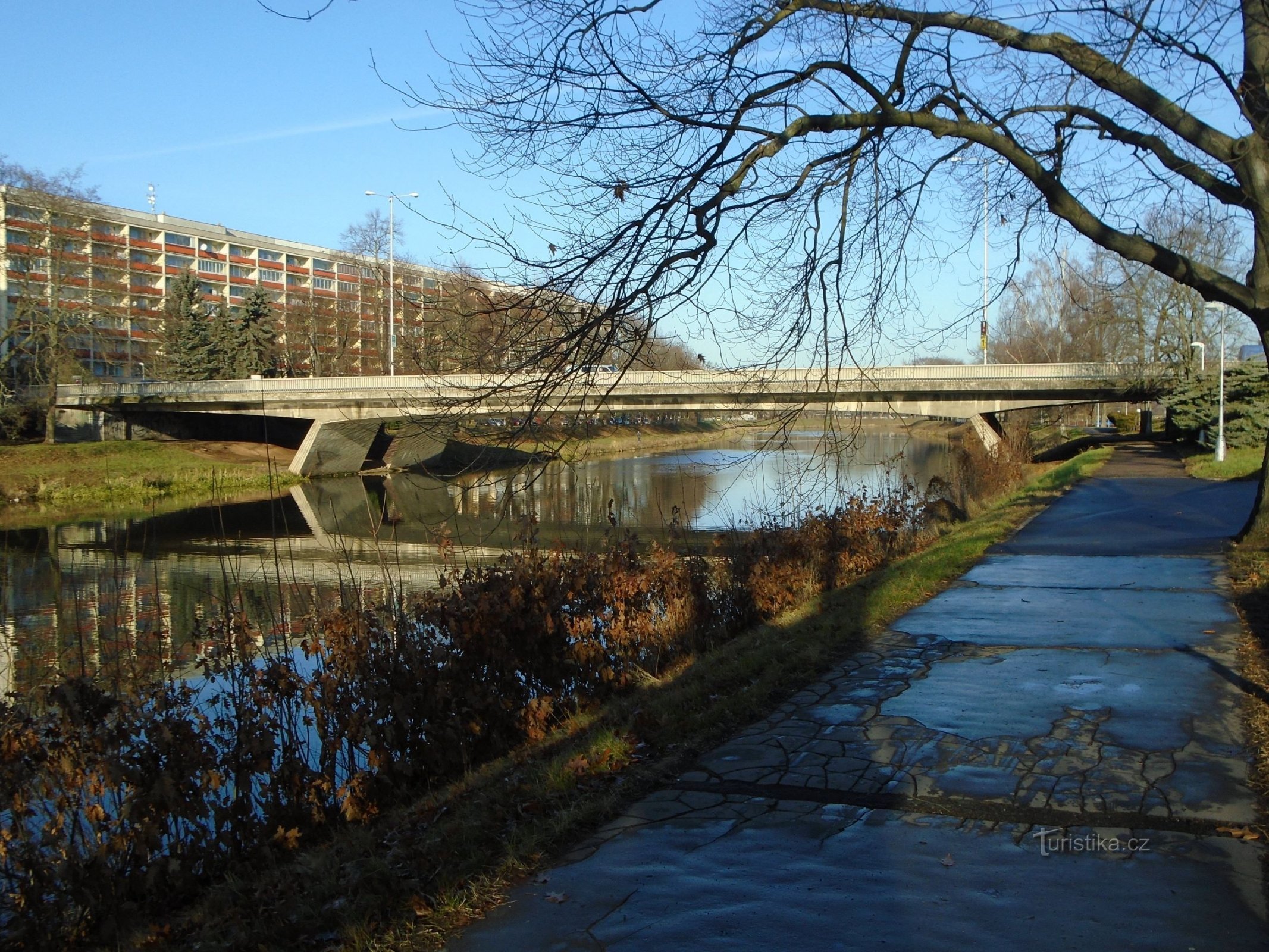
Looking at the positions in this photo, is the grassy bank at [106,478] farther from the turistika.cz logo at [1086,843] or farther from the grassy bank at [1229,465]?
the turistika.cz logo at [1086,843]

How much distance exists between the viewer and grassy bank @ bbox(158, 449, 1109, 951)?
412 cm

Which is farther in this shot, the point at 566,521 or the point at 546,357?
the point at 566,521

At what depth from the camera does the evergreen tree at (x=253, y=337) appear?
5691 centimetres

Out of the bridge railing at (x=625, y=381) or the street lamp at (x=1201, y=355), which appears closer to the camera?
the bridge railing at (x=625, y=381)

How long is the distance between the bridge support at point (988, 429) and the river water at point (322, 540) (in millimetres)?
2027

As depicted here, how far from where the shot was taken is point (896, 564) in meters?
13.9

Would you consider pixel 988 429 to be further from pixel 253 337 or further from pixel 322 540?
pixel 253 337

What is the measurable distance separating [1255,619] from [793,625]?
3.93m

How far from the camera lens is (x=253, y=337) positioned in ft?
190

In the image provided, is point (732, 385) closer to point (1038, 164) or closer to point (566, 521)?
point (1038, 164)

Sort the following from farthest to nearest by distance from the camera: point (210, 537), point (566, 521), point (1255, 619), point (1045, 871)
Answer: point (566, 521), point (210, 537), point (1255, 619), point (1045, 871)

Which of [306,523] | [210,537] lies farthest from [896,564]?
[306,523]

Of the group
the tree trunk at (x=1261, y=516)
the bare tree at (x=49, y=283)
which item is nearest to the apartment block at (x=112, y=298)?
the bare tree at (x=49, y=283)

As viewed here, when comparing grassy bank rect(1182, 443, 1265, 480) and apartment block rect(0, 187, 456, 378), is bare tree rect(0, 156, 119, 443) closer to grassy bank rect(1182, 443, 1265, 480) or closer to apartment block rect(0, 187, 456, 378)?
apartment block rect(0, 187, 456, 378)
